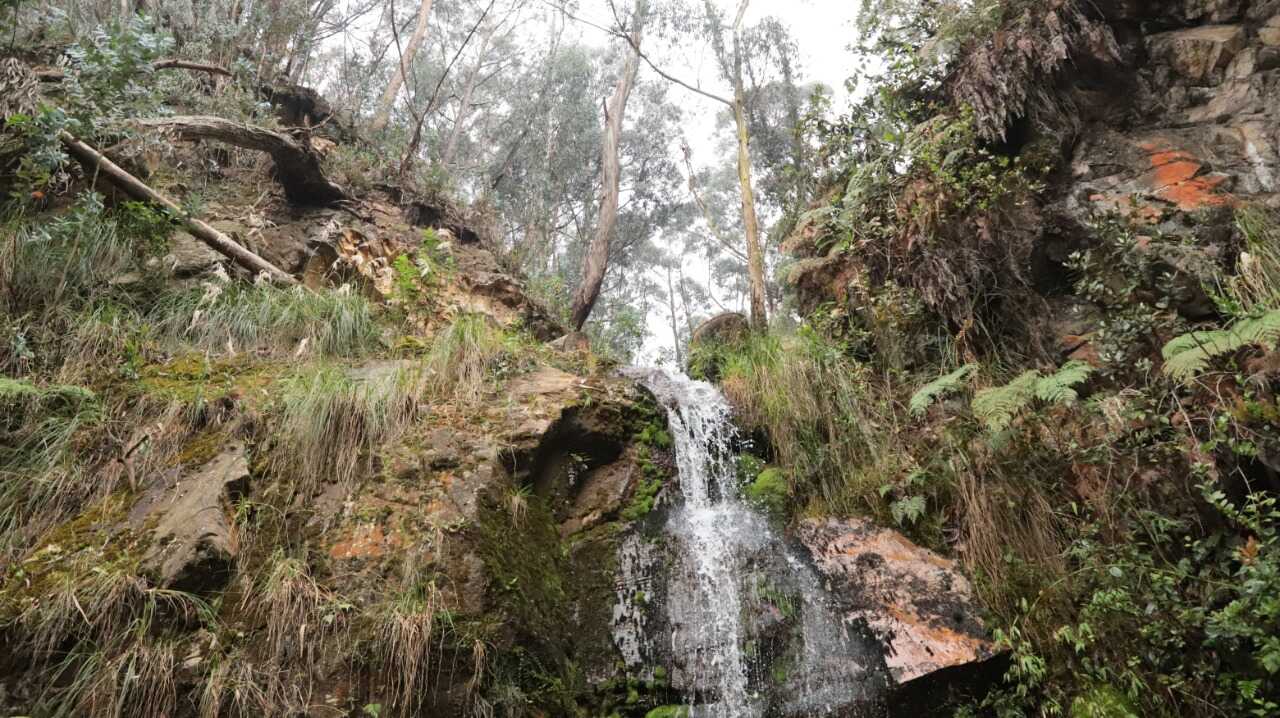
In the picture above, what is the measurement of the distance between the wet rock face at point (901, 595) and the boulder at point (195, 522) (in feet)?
12.4

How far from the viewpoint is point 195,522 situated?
10.5 feet

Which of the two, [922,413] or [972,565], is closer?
[972,565]

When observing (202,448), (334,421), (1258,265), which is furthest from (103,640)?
(1258,265)

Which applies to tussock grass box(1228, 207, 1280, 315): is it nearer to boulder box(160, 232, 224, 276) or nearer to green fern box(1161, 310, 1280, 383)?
green fern box(1161, 310, 1280, 383)

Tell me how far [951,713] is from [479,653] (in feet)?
8.98

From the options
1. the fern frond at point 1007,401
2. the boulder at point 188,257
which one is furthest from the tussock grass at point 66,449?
the fern frond at point 1007,401

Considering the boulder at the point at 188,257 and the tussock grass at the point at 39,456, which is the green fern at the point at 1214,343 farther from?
the boulder at the point at 188,257

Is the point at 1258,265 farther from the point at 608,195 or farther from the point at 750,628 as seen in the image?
the point at 608,195

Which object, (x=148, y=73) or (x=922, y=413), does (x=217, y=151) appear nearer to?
(x=148, y=73)

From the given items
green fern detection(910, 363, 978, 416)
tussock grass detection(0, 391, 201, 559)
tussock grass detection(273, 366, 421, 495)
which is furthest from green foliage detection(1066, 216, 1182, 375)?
tussock grass detection(0, 391, 201, 559)

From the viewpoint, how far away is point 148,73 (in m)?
5.29

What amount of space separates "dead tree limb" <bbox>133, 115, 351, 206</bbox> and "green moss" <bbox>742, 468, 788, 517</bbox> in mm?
6511

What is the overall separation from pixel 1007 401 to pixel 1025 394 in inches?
5.1

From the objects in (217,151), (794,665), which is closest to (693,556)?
(794,665)
